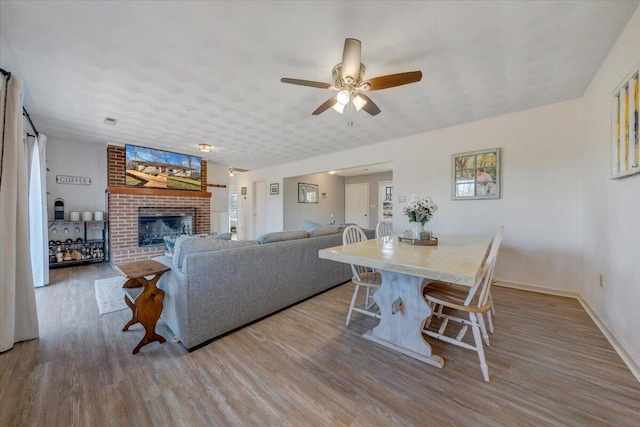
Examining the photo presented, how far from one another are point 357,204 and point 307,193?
1.77m

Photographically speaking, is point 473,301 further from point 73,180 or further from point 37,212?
point 73,180

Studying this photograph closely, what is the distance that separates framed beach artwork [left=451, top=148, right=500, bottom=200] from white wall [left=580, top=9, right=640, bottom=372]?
0.84 m

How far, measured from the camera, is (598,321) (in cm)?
220

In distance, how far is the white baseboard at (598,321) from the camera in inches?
63.1

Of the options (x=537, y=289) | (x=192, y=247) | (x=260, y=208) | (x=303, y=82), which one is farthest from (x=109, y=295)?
(x=537, y=289)

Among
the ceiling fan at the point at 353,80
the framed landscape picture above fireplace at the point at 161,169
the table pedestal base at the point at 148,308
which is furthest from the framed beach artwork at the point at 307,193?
the table pedestal base at the point at 148,308

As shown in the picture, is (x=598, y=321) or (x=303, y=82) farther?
(x=598, y=321)

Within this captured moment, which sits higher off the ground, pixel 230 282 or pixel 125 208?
pixel 125 208

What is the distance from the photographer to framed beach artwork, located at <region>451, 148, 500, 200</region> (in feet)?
11.0

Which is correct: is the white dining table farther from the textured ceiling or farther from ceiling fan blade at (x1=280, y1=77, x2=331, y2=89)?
the textured ceiling

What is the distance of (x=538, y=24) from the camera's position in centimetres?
167

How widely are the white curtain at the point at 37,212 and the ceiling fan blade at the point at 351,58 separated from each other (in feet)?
13.9

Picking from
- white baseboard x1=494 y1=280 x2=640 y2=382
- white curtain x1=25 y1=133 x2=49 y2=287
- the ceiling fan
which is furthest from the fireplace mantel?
white baseboard x1=494 y1=280 x2=640 y2=382

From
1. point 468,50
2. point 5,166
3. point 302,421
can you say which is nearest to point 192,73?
point 5,166
